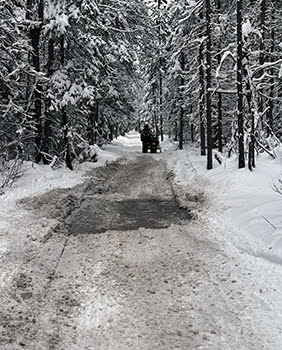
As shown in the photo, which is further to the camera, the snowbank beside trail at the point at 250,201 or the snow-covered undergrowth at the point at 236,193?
the snow-covered undergrowth at the point at 236,193

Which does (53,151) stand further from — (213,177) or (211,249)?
(211,249)

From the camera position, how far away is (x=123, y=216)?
873 centimetres

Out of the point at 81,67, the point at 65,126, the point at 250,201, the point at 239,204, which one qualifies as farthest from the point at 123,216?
the point at 81,67

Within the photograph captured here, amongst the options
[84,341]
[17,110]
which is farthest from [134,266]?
[17,110]

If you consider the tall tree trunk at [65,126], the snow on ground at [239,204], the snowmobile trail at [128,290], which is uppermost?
the tall tree trunk at [65,126]

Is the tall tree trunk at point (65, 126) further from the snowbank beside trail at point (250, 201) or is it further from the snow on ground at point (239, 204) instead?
the snowbank beside trail at point (250, 201)

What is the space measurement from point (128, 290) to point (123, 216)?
4.11 meters

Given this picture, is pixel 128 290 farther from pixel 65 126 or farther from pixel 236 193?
pixel 65 126

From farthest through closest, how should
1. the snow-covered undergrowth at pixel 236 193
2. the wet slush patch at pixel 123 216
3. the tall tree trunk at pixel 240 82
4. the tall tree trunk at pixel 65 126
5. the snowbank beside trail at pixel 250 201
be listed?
the tall tree trunk at pixel 65 126 < the tall tree trunk at pixel 240 82 < the wet slush patch at pixel 123 216 < the snow-covered undergrowth at pixel 236 193 < the snowbank beside trail at pixel 250 201

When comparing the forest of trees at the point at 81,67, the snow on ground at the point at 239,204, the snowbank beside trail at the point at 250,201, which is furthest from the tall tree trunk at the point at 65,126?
the snowbank beside trail at the point at 250,201

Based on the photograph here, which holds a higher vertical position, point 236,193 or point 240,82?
point 240,82

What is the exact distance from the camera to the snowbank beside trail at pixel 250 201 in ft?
20.2

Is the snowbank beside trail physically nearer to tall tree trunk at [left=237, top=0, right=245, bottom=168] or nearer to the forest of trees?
the forest of trees

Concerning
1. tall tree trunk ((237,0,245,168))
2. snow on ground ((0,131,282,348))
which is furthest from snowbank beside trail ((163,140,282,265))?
tall tree trunk ((237,0,245,168))
